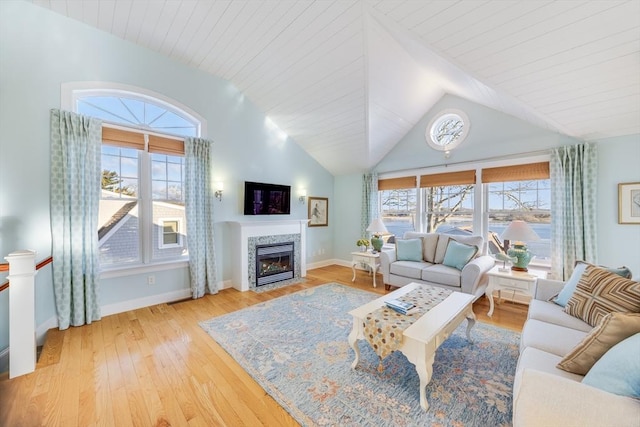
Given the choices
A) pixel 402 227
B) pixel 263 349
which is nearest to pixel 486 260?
pixel 402 227

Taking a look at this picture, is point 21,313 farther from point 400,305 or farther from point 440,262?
point 440,262

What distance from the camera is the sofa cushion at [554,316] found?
184cm

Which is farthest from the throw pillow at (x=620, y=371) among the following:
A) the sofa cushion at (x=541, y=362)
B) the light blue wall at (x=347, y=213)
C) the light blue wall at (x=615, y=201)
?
the light blue wall at (x=347, y=213)

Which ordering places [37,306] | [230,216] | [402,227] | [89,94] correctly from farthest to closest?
[402,227] → [230,216] → [89,94] → [37,306]

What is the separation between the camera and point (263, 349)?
237 centimetres

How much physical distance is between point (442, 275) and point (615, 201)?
2195mm

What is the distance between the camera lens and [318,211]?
5855 millimetres

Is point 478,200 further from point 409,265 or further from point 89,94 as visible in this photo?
point 89,94

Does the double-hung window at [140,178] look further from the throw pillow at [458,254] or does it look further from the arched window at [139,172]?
the throw pillow at [458,254]

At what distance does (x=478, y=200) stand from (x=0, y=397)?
567 centimetres

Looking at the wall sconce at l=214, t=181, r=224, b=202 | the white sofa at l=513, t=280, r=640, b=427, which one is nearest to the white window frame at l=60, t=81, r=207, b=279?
the wall sconce at l=214, t=181, r=224, b=202

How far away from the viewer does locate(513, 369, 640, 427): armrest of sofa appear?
2.90 ft

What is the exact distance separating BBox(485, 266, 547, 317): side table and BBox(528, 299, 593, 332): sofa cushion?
0.71m

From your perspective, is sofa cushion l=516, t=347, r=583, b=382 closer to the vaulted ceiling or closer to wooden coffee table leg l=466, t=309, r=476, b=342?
wooden coffee table leg l=466, t=309, r=476, b=342
